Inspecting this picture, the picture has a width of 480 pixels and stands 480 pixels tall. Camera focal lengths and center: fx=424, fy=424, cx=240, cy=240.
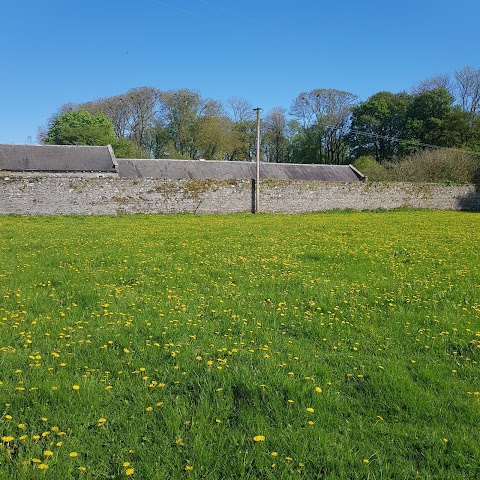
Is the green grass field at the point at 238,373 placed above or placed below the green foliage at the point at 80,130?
below

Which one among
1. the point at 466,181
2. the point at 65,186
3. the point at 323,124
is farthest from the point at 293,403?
the point at 323,124

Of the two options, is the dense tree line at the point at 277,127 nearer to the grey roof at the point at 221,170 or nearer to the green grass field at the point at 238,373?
the grey roof at the point at 221,170

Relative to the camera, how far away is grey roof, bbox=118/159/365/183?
32344 millimetres

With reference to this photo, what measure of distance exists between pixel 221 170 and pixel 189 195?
1283 centimetres

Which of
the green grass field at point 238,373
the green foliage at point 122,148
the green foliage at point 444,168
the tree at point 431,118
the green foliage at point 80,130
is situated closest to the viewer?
the green grass field at point 238,373

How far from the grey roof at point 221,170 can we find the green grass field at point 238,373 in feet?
Answer: 84.6

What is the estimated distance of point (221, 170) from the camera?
112 feet

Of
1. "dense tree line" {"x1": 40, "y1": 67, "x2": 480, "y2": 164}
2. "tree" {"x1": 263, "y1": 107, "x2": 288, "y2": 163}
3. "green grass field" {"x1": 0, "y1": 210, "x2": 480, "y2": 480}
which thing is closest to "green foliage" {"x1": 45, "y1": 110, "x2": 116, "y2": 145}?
"dense tree line" {"x1": 40, "y1": 67, "x2": 480, "y2": 164}

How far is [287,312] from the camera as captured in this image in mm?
5176

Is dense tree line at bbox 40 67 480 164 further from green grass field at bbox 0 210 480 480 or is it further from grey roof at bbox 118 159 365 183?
green grass field at bbox 0 210 480 480

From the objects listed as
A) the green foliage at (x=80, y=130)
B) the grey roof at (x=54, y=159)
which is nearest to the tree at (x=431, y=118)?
the grey roof at (x=54, y=159)

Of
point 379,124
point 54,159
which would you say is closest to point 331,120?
point 379,124

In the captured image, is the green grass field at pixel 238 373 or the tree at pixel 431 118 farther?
the tree at pixel 431 118

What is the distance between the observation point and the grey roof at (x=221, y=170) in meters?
32.3
